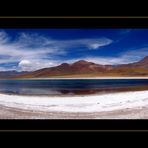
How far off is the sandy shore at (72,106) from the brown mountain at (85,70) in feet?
0.66

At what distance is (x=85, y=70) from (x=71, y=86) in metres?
0.20

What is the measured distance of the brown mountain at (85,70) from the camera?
2951 millimetres

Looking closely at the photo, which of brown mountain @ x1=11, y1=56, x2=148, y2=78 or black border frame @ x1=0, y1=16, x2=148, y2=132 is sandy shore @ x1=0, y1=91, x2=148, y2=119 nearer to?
black border frame @ x1=0, y1=16, x2=148, y2=132

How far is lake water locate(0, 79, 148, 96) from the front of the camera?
2.94 metres

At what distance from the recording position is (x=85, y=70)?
9.71 feet

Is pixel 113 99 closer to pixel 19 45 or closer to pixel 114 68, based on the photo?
pixel 114 68

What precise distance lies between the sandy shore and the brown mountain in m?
0.20

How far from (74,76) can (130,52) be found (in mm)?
582
